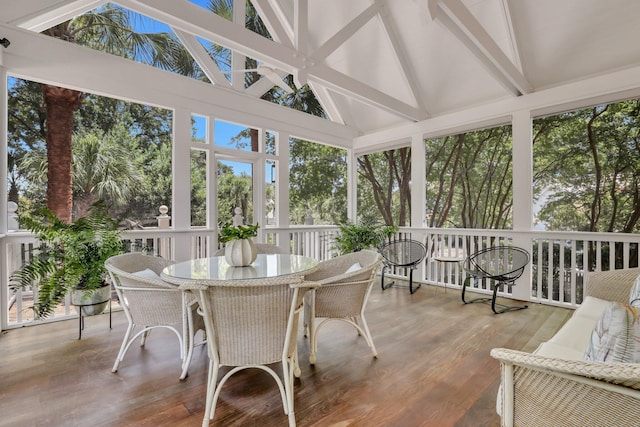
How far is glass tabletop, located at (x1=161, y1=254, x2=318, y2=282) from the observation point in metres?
2.06

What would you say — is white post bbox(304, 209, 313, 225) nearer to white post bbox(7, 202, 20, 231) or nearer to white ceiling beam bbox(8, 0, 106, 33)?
white post bbox(7, 202, 20, 231)

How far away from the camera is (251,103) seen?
15.7 ft

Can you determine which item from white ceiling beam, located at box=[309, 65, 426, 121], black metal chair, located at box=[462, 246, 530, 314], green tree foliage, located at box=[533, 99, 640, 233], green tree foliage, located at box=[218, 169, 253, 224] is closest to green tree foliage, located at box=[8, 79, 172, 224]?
green tree foliage, located at box=[218, 169, 253, 224]

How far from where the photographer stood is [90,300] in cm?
297

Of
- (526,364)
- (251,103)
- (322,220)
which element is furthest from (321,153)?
(526,364)

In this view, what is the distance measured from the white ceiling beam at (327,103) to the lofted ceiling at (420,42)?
78 millimetres

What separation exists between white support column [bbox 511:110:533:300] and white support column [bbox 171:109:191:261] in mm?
4409

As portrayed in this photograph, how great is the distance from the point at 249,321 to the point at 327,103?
204 inches

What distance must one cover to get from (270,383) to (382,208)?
14.4ft

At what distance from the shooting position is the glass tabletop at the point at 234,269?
6.76 ft

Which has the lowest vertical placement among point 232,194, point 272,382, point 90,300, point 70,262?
point 272,382

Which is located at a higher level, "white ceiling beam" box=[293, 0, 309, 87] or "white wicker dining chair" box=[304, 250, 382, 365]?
"white ceiling beam" box=[293, 0, 309, 87]

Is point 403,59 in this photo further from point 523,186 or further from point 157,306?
point 157,306

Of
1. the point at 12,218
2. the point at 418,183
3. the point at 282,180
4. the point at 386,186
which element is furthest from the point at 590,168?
the point at 12,218
